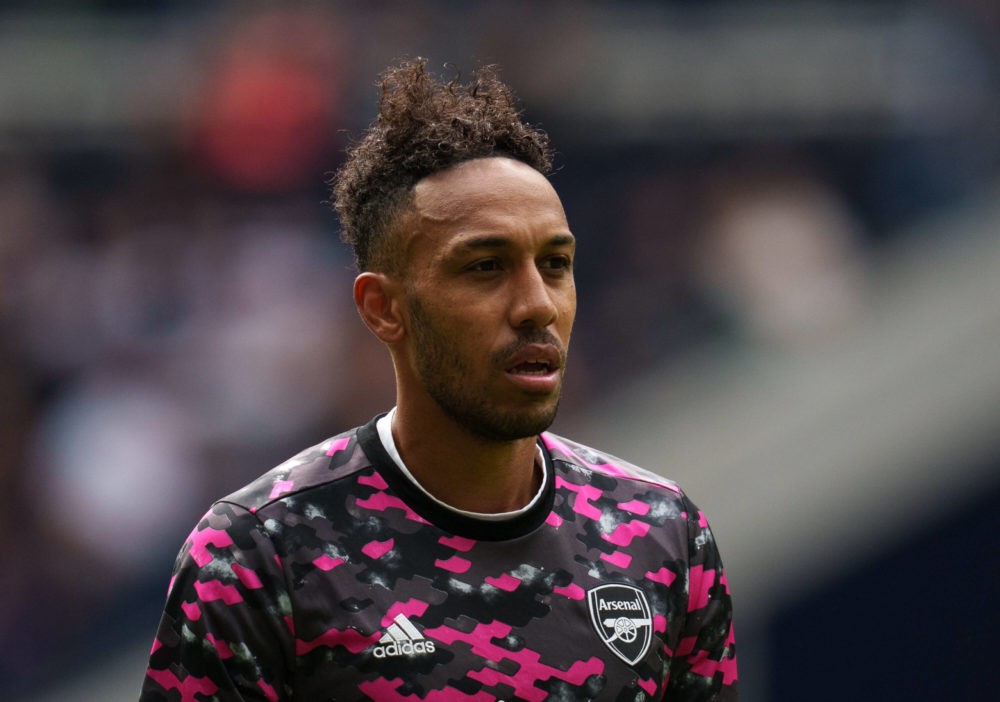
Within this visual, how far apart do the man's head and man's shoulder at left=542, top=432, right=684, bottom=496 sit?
1.03ft

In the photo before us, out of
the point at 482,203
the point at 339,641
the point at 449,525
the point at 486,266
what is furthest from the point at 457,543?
the point at 482,203

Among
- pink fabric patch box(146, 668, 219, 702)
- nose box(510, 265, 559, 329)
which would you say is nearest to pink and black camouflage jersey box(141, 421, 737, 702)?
pink fabric patch box(146, 668, 219, 702)

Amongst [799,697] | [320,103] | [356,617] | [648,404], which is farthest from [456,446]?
[320,103]

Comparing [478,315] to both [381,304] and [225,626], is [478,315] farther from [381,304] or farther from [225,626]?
[225,626]

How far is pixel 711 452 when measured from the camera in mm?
7598

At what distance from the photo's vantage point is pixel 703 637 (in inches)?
117

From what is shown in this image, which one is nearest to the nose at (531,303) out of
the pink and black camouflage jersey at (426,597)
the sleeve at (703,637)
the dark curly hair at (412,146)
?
the dark curly hair at (412,146)

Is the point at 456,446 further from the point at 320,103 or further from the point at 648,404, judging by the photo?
the point at 320,103

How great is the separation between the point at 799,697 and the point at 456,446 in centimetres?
420

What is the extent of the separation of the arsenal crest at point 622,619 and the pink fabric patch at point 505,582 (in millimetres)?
144

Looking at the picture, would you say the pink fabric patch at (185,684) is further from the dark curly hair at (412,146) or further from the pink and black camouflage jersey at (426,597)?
the dark curly hair at (412,146)

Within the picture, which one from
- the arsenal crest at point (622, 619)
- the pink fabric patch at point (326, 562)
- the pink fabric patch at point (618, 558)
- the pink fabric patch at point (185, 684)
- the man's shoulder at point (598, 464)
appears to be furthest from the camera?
the man's shoulder at point (598, 464)

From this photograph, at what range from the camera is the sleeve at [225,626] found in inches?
102

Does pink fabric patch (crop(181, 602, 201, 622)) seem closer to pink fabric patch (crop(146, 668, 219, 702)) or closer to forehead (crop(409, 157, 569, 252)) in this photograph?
pink fabric patch (crop(146, 668, 219, 702))
